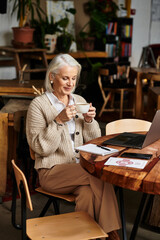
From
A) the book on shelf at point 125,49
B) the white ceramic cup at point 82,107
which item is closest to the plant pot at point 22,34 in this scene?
the book on shelf at point 125,49

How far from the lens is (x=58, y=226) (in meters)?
2.03

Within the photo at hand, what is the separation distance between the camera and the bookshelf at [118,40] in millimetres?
7754

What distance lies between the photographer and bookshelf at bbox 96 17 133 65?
7754mm

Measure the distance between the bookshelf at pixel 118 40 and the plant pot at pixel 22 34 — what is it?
2429mm

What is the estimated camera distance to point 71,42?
22.0ft

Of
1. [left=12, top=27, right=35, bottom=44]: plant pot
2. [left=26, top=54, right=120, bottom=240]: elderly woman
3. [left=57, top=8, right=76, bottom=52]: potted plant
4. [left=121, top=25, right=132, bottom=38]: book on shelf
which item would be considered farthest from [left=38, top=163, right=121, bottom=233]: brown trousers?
[left=121, top=25, right=132, bottom=38]: book on shelf

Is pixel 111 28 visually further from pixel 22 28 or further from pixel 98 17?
pixel 22 28

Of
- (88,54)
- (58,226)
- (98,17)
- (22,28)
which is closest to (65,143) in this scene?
(58,226)

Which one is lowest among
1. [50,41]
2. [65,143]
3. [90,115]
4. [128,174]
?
[65,143]

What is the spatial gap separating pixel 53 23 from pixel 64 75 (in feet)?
13.8

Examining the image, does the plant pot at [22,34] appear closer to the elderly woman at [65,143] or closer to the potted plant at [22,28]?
the potted plant at [22,28]

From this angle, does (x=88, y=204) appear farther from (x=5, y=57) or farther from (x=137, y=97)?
(x=137, y=97)

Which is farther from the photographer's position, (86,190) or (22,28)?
(22,28)

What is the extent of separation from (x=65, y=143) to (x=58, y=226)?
73 centimetres
